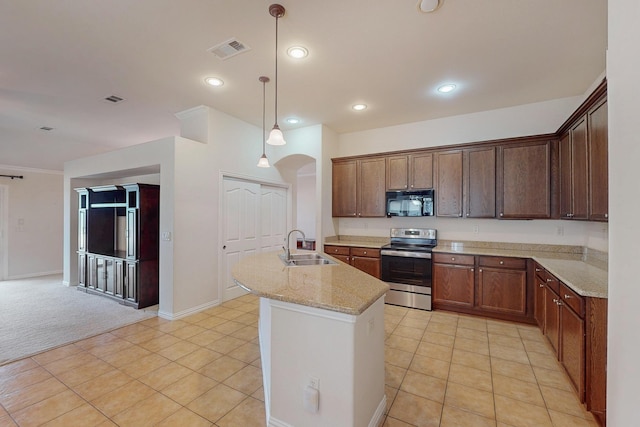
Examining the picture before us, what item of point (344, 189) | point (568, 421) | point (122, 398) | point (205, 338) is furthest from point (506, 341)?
point (122, 398)

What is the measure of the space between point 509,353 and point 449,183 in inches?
91.4

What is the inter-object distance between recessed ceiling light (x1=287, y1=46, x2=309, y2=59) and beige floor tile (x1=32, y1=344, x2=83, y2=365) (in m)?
3.73

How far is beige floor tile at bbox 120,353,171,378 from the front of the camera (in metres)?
2.53

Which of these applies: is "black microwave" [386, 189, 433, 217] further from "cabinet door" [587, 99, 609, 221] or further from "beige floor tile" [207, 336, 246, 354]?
"beige floor tile" [207, 336, 246, 354]

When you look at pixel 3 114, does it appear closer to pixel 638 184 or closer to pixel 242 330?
pixel 242 330

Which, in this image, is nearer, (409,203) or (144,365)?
(144,365)

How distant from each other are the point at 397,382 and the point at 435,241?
2571mm

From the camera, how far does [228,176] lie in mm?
4512

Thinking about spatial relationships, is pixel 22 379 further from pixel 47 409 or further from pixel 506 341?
pixel 506 341

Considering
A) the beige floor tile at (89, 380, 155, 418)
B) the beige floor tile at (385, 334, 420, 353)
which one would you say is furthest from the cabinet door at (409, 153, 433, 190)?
the beige floor tile at (89, 380, 155, 418)

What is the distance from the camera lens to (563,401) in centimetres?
215

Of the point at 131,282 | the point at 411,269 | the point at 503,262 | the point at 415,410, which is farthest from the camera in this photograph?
the point at 131,282

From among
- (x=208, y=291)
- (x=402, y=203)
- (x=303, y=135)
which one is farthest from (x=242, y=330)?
(x=303, y=135)

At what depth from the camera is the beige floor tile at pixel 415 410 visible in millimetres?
1953
